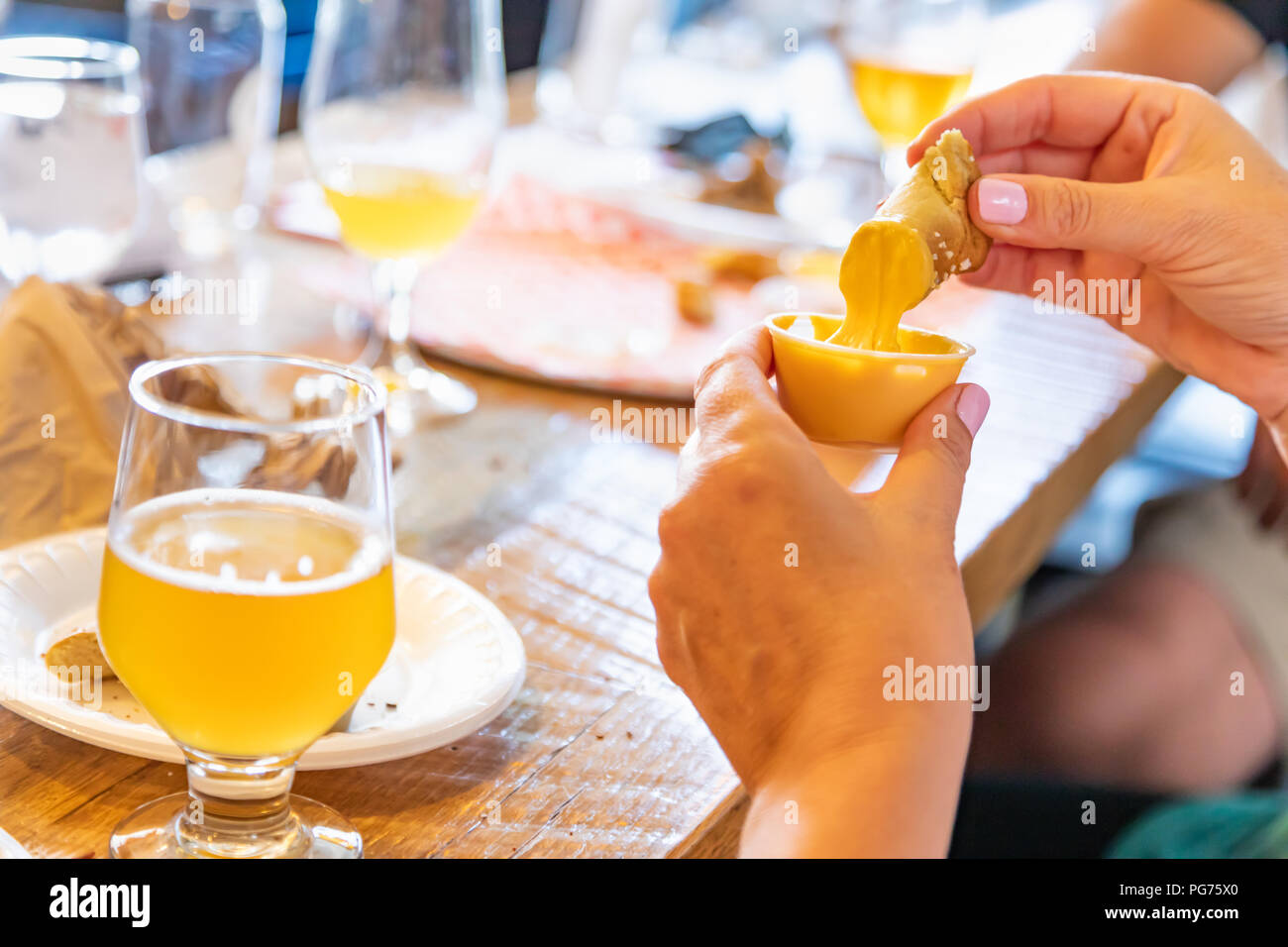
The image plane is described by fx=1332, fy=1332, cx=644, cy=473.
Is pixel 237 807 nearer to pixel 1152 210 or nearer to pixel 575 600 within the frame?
pixel 575 600

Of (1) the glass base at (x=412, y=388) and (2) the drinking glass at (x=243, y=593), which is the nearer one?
(2) the drinking glass at (x=243, y=593)

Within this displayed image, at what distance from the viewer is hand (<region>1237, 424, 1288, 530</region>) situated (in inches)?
60.7

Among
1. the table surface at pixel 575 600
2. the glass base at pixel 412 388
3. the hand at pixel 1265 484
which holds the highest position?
the glass base at pixel 412 388

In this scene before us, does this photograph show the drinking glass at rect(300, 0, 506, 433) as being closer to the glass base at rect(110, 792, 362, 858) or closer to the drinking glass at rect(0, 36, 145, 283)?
the drinking glass at rect(0, 36, 145, 283)

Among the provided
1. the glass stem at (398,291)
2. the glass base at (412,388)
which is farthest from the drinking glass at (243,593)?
the glass stem at (398,291)

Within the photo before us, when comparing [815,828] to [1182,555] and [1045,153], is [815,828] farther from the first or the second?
[1182,555]

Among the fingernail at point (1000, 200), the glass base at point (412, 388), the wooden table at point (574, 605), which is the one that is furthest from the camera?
the glass base at point (412, 388)

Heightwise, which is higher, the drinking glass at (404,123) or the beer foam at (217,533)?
the drinking glass at (404,123)

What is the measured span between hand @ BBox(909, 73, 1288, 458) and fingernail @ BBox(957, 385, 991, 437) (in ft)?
0.55

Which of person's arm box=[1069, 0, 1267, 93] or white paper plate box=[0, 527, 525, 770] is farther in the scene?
person's arm box=[1069, 0, 1267, 93]

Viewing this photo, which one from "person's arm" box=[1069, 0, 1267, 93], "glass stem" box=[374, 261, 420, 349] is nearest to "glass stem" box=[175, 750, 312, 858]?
"glass stem" box=[374, 261, 420, 349]

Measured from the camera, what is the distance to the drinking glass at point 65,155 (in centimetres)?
100

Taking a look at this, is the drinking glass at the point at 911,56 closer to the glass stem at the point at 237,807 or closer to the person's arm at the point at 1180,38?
the person's arm at the point at 1180,38

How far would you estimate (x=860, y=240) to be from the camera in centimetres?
78
